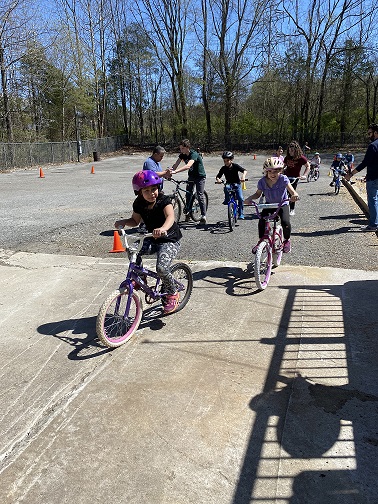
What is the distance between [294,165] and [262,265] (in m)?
4.41

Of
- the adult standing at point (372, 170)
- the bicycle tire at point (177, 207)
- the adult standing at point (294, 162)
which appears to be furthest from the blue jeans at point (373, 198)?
the bicycle tire at point (177, 207)

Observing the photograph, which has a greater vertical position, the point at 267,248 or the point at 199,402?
the point at 267,248

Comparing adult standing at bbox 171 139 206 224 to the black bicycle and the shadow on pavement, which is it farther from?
the shadow on pavement

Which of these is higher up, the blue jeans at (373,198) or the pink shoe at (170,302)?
the blue jeans at (373,198)

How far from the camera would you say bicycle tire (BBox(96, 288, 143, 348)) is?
374cm

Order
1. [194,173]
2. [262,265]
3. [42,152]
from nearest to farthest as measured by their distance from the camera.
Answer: [262,265]
[194,173]
[42,152]

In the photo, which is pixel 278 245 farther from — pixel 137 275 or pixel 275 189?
pixel 137 275

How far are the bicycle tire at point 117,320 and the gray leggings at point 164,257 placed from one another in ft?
1.30

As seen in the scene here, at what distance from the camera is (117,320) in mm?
4004

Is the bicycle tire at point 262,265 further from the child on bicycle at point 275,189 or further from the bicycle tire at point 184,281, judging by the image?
the bicycle tire at point 184,281

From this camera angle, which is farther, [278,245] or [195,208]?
[195,208]

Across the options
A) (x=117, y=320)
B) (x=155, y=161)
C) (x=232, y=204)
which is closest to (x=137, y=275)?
(x=117, y=320)

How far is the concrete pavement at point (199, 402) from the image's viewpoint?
93.9 inches

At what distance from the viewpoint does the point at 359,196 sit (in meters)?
11.8
